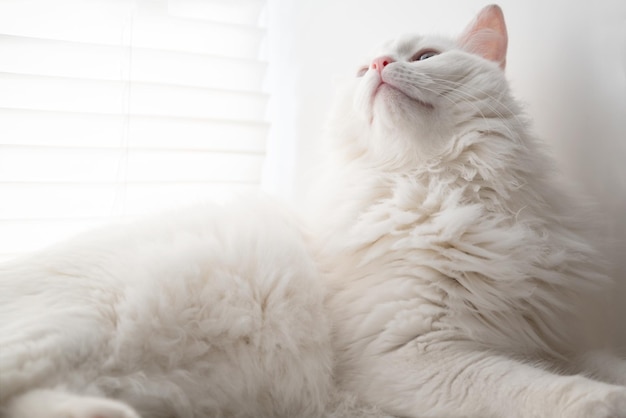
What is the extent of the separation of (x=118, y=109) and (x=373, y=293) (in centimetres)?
134

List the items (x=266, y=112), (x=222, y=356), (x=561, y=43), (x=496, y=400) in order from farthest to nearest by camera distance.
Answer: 1. (x=266, y=112)
2. (x=561, y=43)
3. (x=222, y=356)
4. (x=496, y=400)

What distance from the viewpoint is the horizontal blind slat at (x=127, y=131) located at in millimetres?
1972

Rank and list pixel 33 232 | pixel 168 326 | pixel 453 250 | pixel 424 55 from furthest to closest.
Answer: pixel 33 232 < pixel 424 55 < pixel 453 250 < pixel 168 326

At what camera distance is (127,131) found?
2129 millimetres

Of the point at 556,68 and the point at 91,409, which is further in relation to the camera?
the point at 556,68

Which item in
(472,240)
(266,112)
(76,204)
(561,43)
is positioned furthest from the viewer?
(266,112)

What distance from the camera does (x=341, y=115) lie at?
157 centimetres

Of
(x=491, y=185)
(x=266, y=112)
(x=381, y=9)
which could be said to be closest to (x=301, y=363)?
(x=491, y=185)

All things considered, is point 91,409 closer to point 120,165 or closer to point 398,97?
point 398,97

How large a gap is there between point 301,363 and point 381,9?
141cm

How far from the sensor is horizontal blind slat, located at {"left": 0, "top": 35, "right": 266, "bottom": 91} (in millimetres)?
1960

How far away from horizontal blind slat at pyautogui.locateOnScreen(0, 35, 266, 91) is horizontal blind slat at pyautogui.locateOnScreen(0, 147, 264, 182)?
0.88 ft

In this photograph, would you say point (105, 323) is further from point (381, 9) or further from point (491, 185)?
point (381, 9)

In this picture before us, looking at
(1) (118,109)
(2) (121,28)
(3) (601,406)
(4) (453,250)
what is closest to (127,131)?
(1) (118,109)
